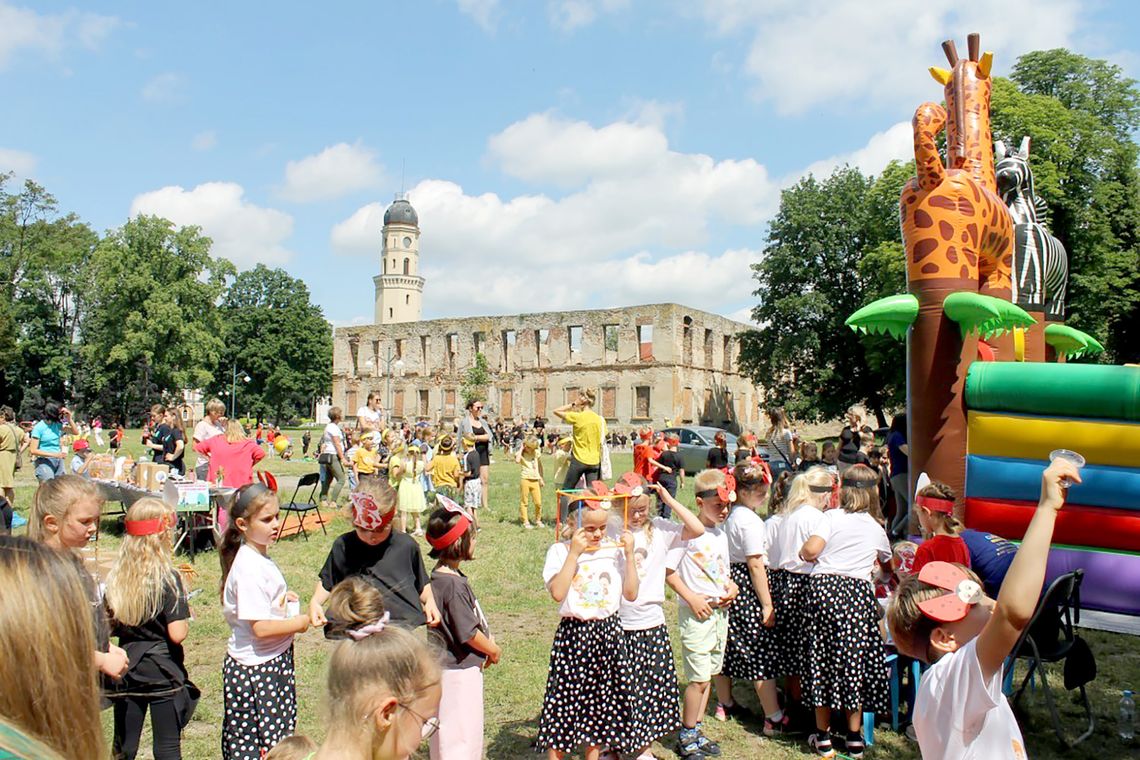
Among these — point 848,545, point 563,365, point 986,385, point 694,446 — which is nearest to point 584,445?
point 986,385

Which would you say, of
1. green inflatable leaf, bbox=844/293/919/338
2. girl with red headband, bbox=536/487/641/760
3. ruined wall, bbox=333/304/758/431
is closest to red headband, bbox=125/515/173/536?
girl with red headband, bbox=536/487/641/760

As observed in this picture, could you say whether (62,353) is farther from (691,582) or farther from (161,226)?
(691,582)

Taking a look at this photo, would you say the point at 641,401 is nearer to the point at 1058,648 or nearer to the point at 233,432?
the point at 233,432

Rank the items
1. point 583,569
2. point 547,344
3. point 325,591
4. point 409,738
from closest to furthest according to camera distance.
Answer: point 409,738 < point 325,591 < point 583,569 < point 547,344

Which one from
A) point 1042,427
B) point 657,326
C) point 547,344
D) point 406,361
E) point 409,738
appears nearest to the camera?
point 409,738

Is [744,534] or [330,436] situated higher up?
[330,436]

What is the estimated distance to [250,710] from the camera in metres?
3.75

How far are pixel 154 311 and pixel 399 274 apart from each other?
124 ft

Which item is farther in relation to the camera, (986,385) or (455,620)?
(986,385)

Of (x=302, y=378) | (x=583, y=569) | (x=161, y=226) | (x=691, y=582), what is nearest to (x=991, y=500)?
(x=691, y=582)

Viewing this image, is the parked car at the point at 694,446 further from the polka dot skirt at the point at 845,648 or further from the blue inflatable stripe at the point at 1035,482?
the polka dot skirt at the point at 845,648

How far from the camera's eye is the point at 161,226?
47.2 metres

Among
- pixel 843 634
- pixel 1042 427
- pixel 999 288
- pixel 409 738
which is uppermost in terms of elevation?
pixel 999 288

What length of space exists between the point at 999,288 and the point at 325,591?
6709 mm
